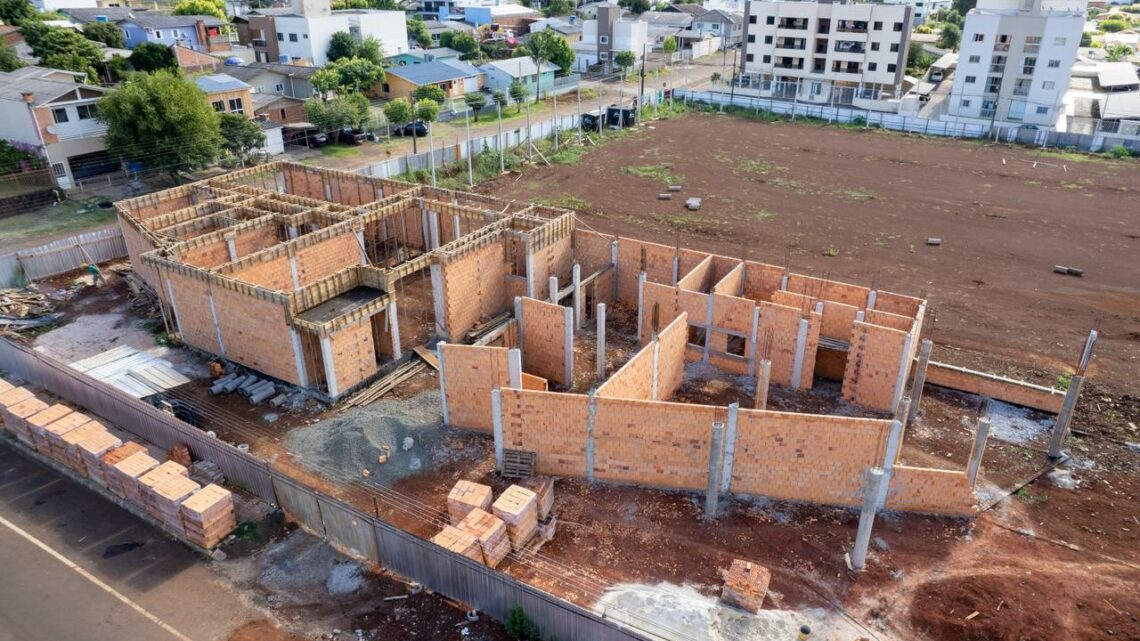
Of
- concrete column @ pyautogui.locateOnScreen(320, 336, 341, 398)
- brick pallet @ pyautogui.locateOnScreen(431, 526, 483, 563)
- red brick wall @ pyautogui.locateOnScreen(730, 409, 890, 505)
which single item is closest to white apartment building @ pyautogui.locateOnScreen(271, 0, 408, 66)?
concrete column @ pyautogui.locateOnScreen(320, 336, 341, 398)

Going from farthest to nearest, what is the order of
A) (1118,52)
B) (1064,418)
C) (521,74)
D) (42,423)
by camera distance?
(1118,52), (521,74), (1064,418), (42,423)

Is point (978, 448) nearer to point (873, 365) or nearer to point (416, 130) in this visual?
point (873, 365)

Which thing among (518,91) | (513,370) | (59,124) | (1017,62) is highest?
(1017,62)

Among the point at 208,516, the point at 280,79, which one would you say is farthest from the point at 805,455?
the point at 280,79

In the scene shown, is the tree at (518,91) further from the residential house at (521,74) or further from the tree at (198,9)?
the tree at (198,9)

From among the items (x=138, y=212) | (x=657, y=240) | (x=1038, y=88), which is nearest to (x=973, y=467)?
(x=657, y=240)

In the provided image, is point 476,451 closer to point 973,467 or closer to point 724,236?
point 973,467
